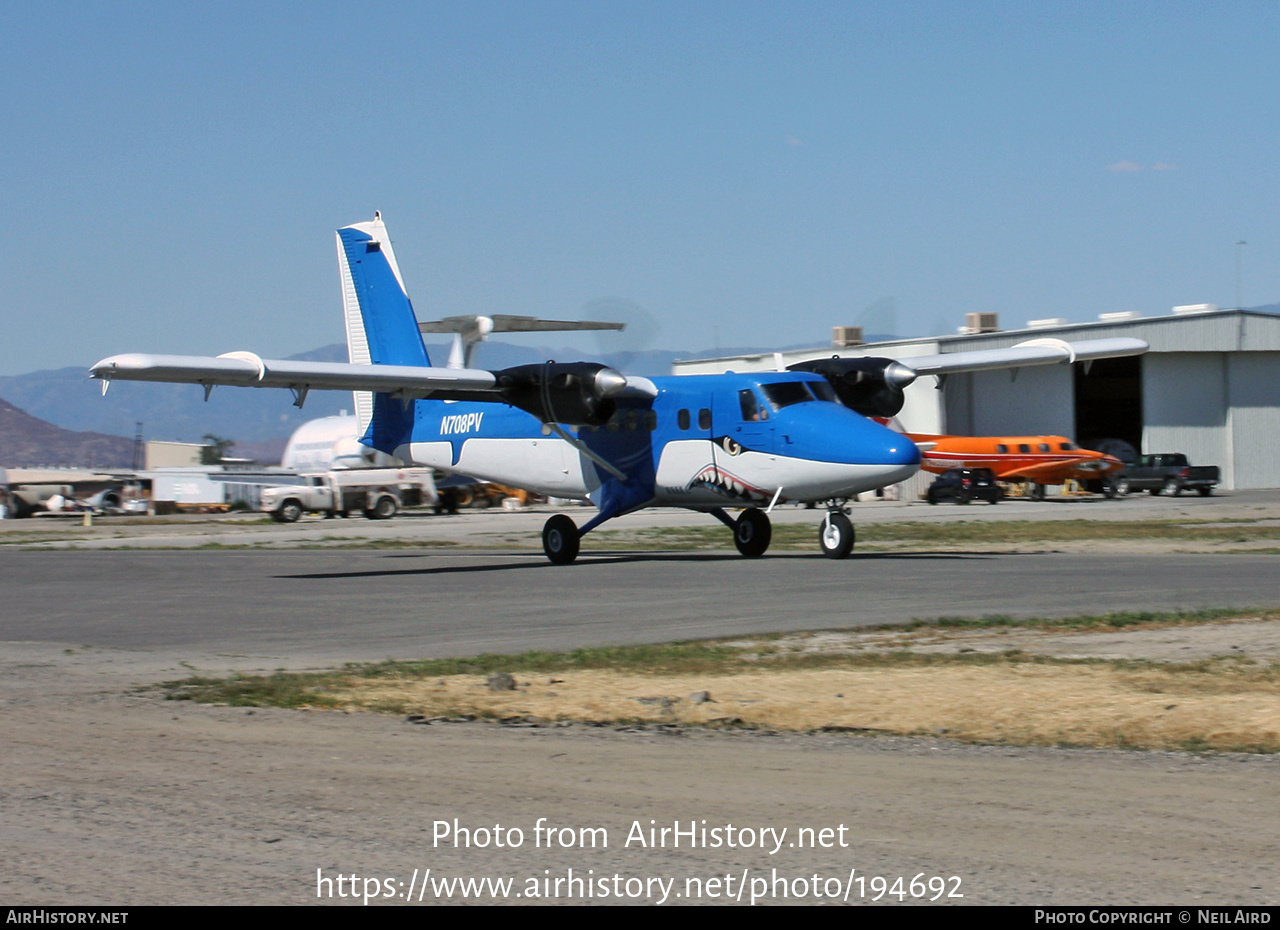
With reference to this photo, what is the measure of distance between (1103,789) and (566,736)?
3.12 meters

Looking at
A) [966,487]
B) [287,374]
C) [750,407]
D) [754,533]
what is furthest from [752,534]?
[966,487]

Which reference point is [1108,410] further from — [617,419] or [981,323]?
[617,419]

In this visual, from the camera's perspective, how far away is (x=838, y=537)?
75.5 feet

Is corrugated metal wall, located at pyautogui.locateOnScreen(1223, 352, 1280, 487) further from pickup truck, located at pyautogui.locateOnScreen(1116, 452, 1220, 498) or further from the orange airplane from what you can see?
the orange airplane

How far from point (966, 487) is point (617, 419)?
34.4 meters

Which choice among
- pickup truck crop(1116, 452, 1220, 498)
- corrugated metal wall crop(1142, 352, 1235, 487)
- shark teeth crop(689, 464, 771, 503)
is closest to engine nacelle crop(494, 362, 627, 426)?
shark teeth crop(689, 464, 771, 503)

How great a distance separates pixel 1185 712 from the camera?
827cm

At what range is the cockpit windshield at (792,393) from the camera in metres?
22.8

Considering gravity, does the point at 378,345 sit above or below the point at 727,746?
above

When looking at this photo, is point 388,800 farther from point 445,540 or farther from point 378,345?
point 445,540

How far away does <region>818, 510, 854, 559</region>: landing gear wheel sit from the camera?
2300 cm

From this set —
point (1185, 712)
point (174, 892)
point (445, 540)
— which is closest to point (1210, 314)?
point (445, 540)

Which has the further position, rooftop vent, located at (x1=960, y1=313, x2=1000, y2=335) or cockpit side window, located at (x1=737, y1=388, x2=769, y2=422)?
rooftop vent, located at (x1=960, y1=313, x2=1000, y2=335)

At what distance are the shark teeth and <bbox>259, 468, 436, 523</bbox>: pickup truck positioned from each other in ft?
123
